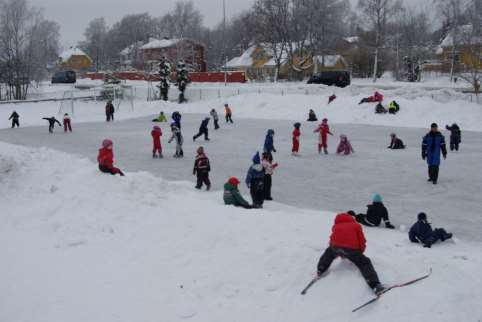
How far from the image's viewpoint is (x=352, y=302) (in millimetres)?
5547

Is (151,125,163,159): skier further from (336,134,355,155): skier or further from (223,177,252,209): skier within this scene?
(223,177,252,209): skier

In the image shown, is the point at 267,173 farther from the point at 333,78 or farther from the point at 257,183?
the point at 333,78

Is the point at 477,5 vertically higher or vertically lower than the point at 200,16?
lower

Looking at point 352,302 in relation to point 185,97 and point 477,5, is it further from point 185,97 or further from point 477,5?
point 185,97

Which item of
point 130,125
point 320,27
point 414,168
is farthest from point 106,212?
point 320,27

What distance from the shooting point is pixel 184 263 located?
721 centimetres

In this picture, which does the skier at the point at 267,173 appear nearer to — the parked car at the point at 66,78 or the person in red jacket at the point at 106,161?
the person in red jacket at the point at 106,161

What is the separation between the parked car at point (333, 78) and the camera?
4281 cm

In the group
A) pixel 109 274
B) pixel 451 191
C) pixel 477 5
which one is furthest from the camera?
pixel 477 5

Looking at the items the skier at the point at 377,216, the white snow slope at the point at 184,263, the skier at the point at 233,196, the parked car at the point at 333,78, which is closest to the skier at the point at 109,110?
the parked car at the point at 333,78

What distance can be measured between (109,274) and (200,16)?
99120 mm

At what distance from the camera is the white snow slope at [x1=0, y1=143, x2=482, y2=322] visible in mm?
5664

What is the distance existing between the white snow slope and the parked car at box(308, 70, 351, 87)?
112 ft

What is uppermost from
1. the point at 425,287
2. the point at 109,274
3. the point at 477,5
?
the point at 477,5
